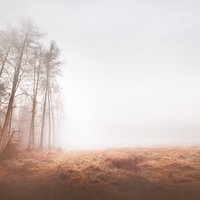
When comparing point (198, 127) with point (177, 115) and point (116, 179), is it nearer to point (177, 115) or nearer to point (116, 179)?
point (177, 115)

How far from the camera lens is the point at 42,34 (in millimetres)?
18578

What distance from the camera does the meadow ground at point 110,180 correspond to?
29.6ft

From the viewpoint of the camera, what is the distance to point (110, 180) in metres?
10.8

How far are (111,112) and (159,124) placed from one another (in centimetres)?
4120

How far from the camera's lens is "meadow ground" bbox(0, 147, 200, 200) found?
902cm

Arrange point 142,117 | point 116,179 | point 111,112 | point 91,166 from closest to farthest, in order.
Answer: point 116,179 → point 91,166 → point 142,117 → point 111,112

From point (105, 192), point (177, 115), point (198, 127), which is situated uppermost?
point (177, 115)

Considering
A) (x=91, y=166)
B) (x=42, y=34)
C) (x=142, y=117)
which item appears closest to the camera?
(x=91, y=166)

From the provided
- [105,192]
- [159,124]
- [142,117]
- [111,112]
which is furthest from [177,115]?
[105,192]

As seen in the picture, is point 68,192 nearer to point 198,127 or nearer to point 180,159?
point 180,159

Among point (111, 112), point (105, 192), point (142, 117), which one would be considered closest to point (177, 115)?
point (142, 117)

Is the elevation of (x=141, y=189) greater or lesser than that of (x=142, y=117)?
lesser

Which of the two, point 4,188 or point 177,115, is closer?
point 4,188

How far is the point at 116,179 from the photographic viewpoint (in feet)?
35.8
